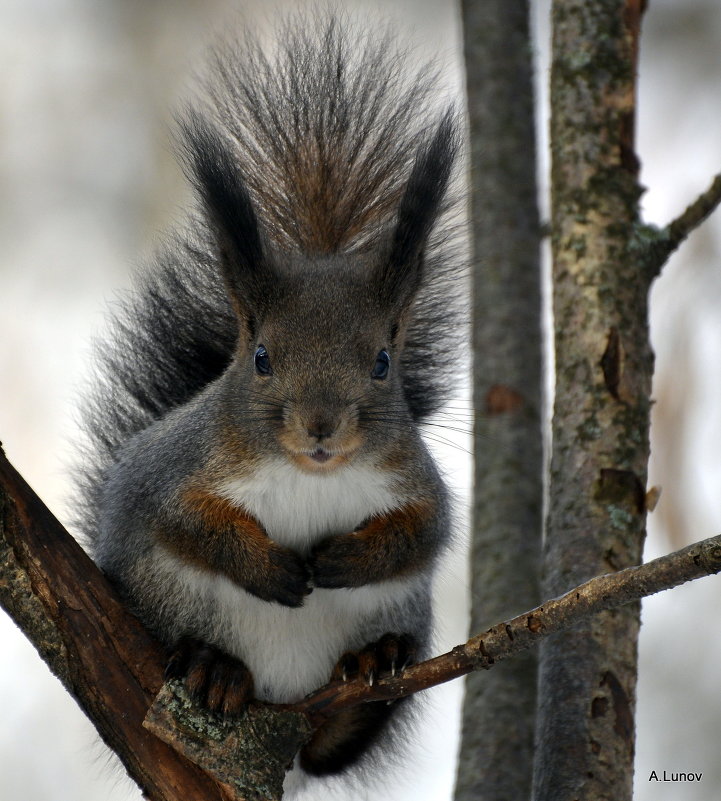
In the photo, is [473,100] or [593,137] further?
[473,100]

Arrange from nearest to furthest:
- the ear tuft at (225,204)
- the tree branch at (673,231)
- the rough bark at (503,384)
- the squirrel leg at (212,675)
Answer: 1. the squirrel leg at (212,675)
2. the ear tuft at (225,204)
3. the tree branch at (673,231)
4. the rough bark at (503,384)

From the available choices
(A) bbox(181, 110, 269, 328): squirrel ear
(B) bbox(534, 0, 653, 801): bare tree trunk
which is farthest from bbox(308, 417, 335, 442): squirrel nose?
(B) bbox(534, 0, 653, 801): bare tree trunk

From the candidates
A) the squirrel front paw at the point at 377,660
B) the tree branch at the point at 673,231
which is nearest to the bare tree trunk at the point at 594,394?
the tree branch at the point at 673,231

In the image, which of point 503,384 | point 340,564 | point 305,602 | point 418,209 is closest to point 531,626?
point 340,564

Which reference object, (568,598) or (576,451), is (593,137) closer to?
(576,451)

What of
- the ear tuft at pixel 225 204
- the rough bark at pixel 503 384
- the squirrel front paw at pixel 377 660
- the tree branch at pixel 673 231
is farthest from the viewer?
the rough bark at pixel 503 384

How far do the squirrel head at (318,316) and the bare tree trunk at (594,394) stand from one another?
0.37m

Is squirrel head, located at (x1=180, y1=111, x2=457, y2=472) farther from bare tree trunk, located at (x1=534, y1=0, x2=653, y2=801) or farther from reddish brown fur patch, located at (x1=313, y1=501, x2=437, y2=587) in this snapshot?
bare tree trunk, located at (x1=534, y1=0, x2=653, y2=801)

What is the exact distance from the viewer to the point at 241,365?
8.04 feet

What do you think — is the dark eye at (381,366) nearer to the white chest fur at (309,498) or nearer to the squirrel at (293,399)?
the squirrel at (293,399)

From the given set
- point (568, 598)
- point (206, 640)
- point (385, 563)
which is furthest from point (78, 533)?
point (568, 598)

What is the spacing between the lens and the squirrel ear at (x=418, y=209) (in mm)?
2416

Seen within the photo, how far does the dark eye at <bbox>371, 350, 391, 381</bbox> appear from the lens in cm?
235

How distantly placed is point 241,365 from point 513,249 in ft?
3.95
